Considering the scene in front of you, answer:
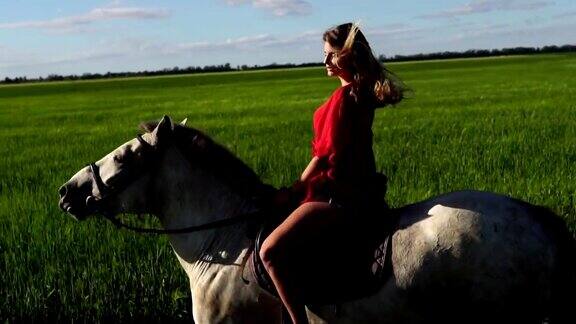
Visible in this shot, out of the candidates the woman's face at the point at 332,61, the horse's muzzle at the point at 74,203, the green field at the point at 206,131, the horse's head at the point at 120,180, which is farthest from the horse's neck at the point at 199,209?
the green field at the point at 206,131

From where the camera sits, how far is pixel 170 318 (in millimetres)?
5992

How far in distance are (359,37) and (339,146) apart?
24.6 inches

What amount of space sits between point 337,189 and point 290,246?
389mm

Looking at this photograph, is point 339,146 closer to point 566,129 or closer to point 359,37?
point 359,37

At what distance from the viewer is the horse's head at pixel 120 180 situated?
4250 millimetres

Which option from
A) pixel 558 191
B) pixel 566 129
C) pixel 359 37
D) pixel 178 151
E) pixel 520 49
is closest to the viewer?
pixel 359 37

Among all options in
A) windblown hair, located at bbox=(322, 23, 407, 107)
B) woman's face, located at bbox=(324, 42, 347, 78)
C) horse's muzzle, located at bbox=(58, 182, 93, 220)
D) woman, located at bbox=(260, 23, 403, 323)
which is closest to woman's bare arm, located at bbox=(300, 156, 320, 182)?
woman, located at bbox=(260, 23, 403, 323)

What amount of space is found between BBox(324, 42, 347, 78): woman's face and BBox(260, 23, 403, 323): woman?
13 mm

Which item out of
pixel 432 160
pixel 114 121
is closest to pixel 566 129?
pixel 432 160

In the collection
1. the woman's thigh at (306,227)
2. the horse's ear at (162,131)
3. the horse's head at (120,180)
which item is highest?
the horse's ear at (162,131)

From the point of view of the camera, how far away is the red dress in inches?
153

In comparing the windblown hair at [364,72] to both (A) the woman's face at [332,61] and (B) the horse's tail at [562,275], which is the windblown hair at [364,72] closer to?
(A) the woman's face at [332,61]

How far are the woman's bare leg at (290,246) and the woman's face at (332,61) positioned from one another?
742mm

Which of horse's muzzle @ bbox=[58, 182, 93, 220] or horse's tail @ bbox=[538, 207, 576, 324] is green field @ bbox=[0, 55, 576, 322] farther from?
horse's muzzle @ bbox=[58, 182, 93, 220]
